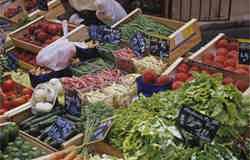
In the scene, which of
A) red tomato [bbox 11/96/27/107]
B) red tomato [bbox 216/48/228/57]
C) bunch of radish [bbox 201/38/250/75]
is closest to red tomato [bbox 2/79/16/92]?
red tomato [bbox 11/96/27/107]

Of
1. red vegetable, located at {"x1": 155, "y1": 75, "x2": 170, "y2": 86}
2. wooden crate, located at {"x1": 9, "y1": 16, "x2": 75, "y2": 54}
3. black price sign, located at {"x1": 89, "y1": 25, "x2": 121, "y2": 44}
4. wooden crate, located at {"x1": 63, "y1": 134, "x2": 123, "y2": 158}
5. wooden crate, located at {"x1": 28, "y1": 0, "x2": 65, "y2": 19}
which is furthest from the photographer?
wooden crate, located at {"x1": 28, "y1": 0, "x2": 65, "y2": 19}

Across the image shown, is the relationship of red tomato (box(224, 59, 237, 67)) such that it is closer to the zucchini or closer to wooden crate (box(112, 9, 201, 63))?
wooden crate (box(112, 9, 201, 63))

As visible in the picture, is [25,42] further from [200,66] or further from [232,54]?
[232,54]

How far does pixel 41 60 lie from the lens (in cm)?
410

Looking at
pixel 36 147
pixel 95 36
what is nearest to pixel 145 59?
pixel 95 36

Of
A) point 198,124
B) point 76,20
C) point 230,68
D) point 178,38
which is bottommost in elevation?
point 76,20

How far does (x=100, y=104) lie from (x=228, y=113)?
1010 mm

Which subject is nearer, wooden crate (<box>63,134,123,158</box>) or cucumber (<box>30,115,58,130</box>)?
wooden crate (<box>63,134,123,158</box>)

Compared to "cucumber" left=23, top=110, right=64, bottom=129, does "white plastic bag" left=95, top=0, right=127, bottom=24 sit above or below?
above

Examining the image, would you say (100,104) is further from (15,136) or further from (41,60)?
(41,60)

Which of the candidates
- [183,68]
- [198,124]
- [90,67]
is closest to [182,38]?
[183,68]

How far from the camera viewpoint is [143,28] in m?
4.34

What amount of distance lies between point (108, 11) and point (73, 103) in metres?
1.70

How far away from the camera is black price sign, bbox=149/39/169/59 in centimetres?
389
